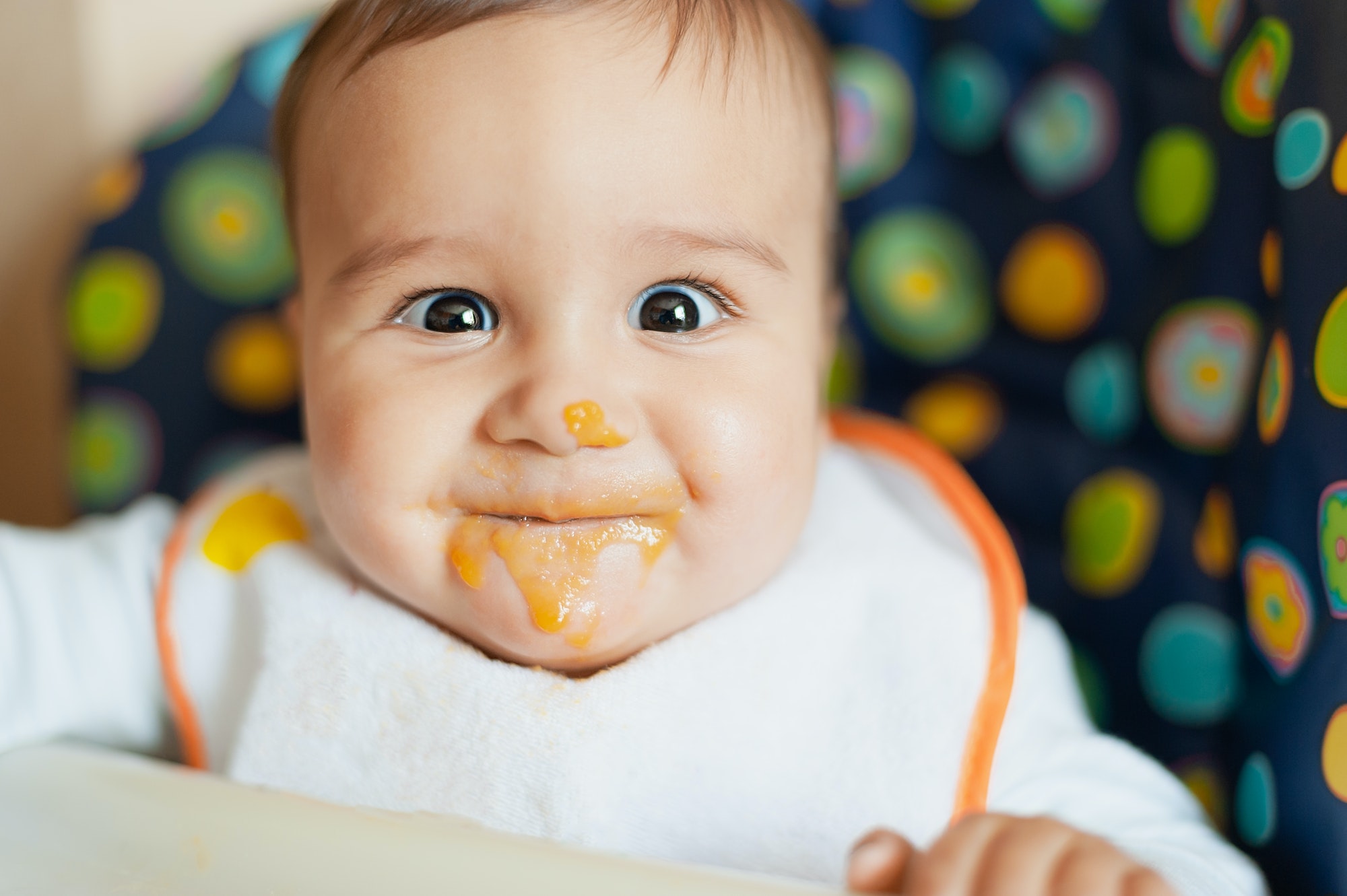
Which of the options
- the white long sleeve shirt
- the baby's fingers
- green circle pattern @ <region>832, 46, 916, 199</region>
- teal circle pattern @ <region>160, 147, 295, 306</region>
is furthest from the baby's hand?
teal circle pattern @ <region>160, 147, 295, 306</region>

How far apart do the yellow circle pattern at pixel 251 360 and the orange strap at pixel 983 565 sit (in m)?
0.56

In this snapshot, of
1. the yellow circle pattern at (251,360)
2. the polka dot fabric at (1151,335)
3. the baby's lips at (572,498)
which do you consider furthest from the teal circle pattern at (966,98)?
the yellow circle pattern at (251,360)

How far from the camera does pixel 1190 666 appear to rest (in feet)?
2.91

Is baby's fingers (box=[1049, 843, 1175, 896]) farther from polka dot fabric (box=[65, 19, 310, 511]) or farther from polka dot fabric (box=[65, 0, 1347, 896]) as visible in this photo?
polka dot fabric (box=[65, 19, 310, 511])

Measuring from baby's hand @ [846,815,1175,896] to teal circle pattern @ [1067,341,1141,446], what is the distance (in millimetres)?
511

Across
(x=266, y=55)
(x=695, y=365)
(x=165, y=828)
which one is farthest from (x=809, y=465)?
(x=266, y=55)

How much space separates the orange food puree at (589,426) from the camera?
0.66 meters

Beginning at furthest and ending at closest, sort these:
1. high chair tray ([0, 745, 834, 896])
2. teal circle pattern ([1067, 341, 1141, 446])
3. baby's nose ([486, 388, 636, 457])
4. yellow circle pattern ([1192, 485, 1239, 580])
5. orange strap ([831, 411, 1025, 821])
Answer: teal circle pattern ([1067, 341, 1141, 446]) < yellow circle pattern ([1192, 485, 1239, 580]) < orange strap ([831, 411, 1025, 821]) < baby's nose ([486, 388, 636, 457]) < high chair tray ([0, 745, 834, 896])

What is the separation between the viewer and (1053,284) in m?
1.04

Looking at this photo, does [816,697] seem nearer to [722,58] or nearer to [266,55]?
[722,58]

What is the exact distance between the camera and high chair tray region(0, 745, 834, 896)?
0.48 m

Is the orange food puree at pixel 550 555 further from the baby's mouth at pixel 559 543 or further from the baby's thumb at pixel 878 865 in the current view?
the baby's thumb at pixel 878 865

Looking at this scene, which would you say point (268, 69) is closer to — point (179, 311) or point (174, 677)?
point (179, 311)

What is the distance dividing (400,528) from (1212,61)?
A: 0.73 meters
